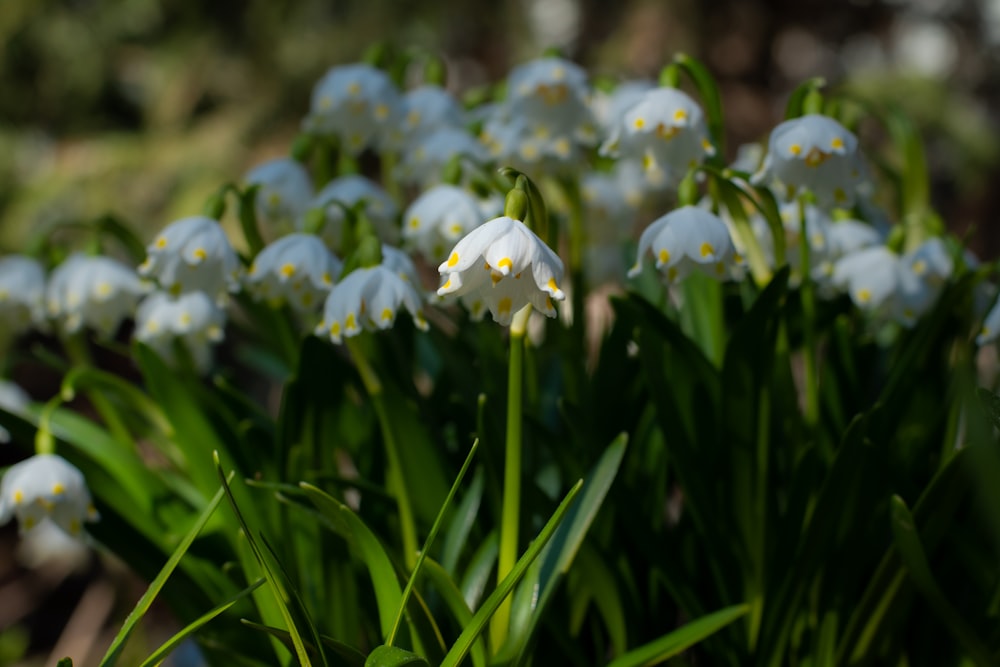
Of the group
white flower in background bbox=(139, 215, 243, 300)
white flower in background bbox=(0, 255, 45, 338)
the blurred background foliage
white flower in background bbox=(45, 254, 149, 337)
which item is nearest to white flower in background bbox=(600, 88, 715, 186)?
white flower in background bbox=(139, 215, 243, 300)

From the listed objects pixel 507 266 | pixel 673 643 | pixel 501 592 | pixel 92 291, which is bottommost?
pixel 673 643

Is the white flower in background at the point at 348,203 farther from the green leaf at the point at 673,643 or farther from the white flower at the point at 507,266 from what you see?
the green leaf at the point at 673,643

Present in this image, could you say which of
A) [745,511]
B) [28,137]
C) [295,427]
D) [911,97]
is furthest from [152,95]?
[745,511]

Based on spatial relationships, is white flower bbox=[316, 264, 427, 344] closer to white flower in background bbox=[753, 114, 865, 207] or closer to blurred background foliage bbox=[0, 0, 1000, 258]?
white flower in background bbox=[753, 114, 865, 207]

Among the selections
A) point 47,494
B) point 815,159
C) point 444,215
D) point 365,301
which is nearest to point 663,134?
point 815,159

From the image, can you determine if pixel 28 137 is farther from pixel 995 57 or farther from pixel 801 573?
pixel 995 57

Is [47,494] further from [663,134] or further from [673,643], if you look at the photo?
[663,134]
